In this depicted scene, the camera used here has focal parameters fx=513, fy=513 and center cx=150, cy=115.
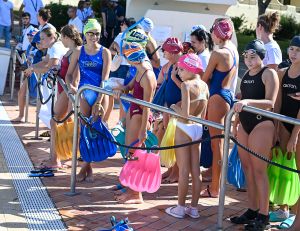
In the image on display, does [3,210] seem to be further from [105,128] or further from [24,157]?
[24,157]

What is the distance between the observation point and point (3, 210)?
17.1 feet

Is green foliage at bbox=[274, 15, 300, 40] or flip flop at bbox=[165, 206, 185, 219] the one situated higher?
green foliage at bbox=[274, 15, 300, 40]

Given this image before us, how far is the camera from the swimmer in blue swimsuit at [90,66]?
624 cm

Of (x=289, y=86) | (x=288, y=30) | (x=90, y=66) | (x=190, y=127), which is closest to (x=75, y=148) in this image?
(x=90, y=66)

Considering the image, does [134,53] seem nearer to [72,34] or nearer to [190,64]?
[190,64]

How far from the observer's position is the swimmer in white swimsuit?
4977 millimetres

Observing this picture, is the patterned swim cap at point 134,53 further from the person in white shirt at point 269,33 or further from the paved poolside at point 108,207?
the person in white shirt at point 269,33

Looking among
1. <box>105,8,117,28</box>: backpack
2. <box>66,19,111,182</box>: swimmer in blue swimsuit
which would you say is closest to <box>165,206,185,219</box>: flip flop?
<box>66,19,111,182</box>: swimmer in blue swimsuit

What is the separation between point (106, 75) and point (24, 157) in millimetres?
1824

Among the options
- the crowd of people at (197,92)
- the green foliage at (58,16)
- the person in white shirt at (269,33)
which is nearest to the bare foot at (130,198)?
the crowd of people at (197,92)

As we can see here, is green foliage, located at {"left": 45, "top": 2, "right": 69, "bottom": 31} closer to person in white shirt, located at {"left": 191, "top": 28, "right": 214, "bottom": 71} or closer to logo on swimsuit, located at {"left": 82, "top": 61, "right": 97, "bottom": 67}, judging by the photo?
logo on swimsuit, located at {"left": 82, "top": 61, "right": 97, "bottom": 67}

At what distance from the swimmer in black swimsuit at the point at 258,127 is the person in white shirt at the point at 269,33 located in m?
1.70

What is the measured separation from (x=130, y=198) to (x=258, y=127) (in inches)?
67.9

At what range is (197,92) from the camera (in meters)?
5.00
